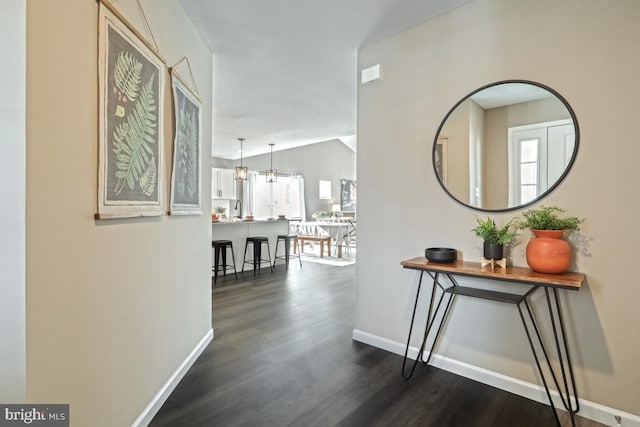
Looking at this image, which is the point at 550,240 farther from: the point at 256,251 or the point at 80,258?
the point at 256,251

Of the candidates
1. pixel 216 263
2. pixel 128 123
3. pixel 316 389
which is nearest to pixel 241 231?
pixel 216 263

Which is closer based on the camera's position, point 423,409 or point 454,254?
point 423,409

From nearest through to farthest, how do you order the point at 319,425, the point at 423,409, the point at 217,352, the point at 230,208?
the point at 319,425
the point at 423,409
the point at 217,352
the point at 230,208

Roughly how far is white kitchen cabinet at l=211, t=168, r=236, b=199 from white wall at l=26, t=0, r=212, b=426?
7162 millimetres

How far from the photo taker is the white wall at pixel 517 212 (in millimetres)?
1731

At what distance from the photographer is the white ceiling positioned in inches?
92.8

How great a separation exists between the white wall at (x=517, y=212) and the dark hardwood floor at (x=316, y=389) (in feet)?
0.78

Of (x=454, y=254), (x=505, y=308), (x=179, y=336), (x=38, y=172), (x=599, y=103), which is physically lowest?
(x=179, y=336)

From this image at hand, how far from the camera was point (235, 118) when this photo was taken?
5.37 m

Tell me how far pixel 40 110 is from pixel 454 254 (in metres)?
2.21

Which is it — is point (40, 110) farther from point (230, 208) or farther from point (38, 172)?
point (230, 208)

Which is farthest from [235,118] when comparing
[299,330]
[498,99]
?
[498,99]

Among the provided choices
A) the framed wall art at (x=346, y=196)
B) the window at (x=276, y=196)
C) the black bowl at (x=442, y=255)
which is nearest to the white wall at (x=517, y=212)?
the black bowl at (x=442, y=255)

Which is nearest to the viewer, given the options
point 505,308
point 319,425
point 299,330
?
point 319,425
